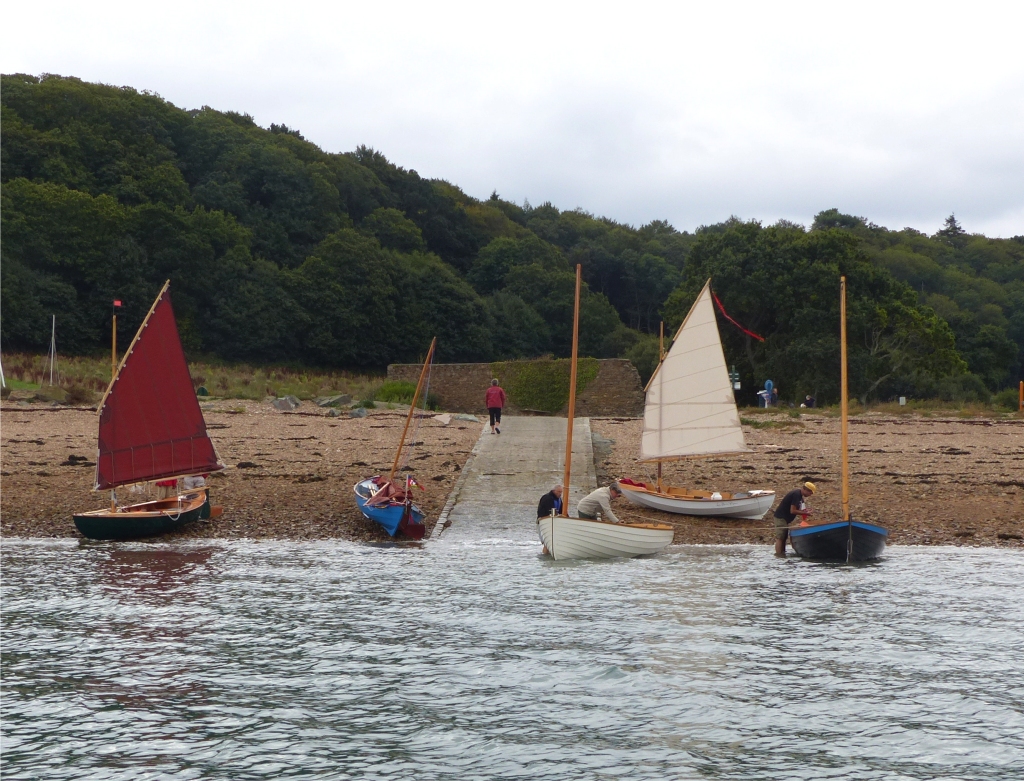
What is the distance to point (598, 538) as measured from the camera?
1955 centimetres

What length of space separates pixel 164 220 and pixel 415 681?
217ft

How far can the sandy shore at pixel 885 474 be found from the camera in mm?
22312

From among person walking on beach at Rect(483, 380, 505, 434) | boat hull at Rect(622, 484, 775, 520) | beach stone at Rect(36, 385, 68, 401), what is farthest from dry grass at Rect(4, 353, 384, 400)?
boat hull at Rect(622, 484, 775, 520)

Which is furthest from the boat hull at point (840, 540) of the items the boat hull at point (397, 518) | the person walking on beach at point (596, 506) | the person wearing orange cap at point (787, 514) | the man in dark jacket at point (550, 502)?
the boat hull at point (397, 518)

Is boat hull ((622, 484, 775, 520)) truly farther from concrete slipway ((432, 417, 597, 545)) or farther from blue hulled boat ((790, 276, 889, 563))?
blue hulled boat ((790, 276, 889, 563))

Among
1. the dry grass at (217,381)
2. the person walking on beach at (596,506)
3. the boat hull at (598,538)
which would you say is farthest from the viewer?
the dry grass at (217,381)

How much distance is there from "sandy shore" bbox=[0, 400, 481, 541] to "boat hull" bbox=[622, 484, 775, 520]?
4683 millimetres

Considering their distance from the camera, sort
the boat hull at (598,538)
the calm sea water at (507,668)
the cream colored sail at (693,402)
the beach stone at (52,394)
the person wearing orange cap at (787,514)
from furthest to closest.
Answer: the beach stone at (52,394)
the cream colored sail at (693,402)
the person wearing orange cap at (787,514)
the boat hull at (598,538)
the calm sea water at (507,668)

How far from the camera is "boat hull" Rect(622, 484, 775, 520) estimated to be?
22.8m

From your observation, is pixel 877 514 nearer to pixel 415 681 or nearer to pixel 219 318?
pixel 415 681

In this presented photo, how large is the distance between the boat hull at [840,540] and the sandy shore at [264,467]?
765 centimetres

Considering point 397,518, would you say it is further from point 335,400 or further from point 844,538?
point 335,400

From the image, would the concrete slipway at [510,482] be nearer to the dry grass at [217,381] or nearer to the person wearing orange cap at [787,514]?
the person wearing orange cap at [787,514]

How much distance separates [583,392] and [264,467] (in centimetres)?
2030
